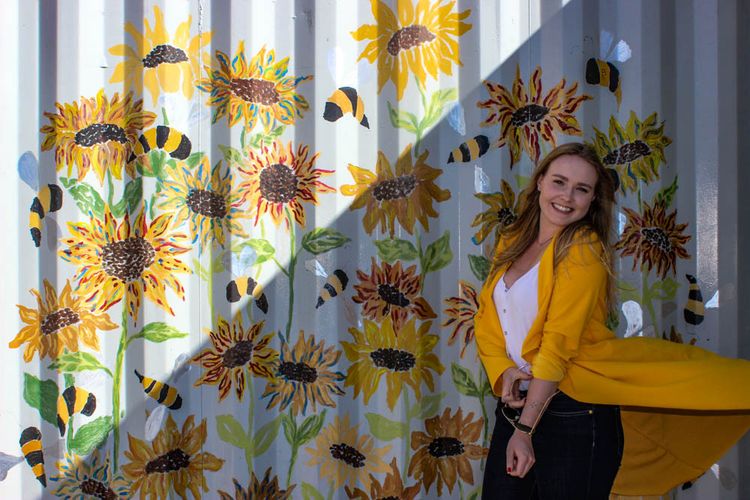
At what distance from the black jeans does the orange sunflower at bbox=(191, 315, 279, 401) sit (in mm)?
1143

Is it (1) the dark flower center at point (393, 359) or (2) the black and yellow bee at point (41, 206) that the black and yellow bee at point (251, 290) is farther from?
(2) the black and yellow bee at point (41, 206)

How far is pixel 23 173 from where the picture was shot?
259 cm

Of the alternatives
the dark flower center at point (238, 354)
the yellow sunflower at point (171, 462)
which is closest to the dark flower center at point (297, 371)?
the dark flower center at point (238, 354)

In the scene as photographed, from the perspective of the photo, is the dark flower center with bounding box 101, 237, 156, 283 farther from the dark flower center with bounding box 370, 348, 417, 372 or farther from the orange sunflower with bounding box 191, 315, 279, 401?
the dark flower center with bounding box 370, 348, 417, 372

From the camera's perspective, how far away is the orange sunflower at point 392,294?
268 cm

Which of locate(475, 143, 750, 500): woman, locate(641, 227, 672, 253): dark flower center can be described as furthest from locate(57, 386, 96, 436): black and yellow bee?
locate(641, 227, 672, 253): dark flower center

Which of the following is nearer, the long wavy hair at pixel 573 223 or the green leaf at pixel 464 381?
the long wavy hair at pixel 573 223

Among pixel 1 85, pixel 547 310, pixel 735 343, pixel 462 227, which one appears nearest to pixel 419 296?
pixel 462 227

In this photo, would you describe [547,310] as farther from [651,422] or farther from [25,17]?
[25,17]

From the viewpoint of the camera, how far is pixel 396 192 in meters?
2.67

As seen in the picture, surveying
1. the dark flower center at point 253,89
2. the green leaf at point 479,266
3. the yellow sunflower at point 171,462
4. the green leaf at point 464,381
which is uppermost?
the dark flower center at point 253,89

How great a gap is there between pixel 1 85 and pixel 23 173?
1.14 feet

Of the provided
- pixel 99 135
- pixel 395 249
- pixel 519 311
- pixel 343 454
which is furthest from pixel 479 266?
pixel 99 135

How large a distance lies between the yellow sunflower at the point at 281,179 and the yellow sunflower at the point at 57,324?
2.52 feet
